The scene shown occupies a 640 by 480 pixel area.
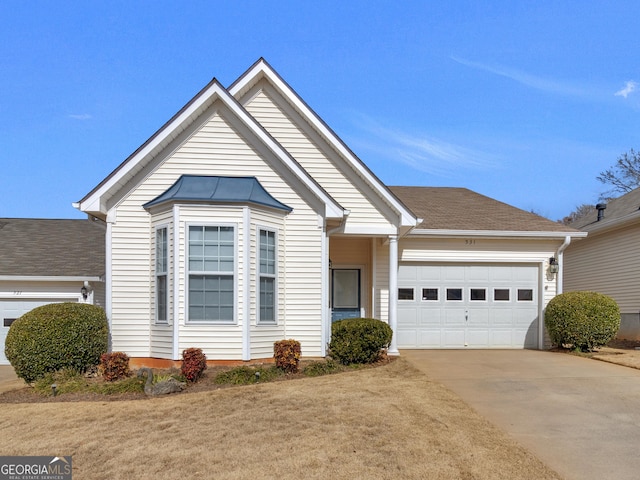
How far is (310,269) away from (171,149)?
386 centimetres

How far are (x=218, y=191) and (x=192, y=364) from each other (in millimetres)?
3437

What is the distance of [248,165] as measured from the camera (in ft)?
39.0

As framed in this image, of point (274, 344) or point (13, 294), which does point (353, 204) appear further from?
point (13, 294)

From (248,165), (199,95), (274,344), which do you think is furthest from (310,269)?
(199,95)

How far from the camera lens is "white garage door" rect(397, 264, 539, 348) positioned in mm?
15258

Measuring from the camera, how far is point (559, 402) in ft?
28.3

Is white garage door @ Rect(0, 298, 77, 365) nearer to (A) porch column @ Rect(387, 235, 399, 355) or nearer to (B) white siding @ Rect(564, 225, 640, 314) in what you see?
(A) porch column @ Rect(387, 235, 399, 355)

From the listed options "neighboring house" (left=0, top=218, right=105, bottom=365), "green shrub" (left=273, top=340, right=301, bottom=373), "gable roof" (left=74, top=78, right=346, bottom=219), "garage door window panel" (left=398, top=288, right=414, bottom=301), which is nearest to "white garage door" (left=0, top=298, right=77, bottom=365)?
"neighboring house" (left=0, top=218, right=105, bottom=365)

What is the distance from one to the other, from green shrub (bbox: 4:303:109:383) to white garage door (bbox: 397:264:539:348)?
26.4 feet

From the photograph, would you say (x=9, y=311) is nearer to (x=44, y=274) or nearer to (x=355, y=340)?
(x=44, y=274)

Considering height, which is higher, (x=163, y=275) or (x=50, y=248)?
(x=50, y=248)

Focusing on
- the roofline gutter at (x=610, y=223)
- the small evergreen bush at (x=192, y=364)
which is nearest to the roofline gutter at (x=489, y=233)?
the roofline gutter at (x=610, y=223)

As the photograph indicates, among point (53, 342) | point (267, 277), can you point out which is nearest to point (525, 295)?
point (267, 277)

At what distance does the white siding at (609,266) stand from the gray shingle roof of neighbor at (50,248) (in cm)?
1541
